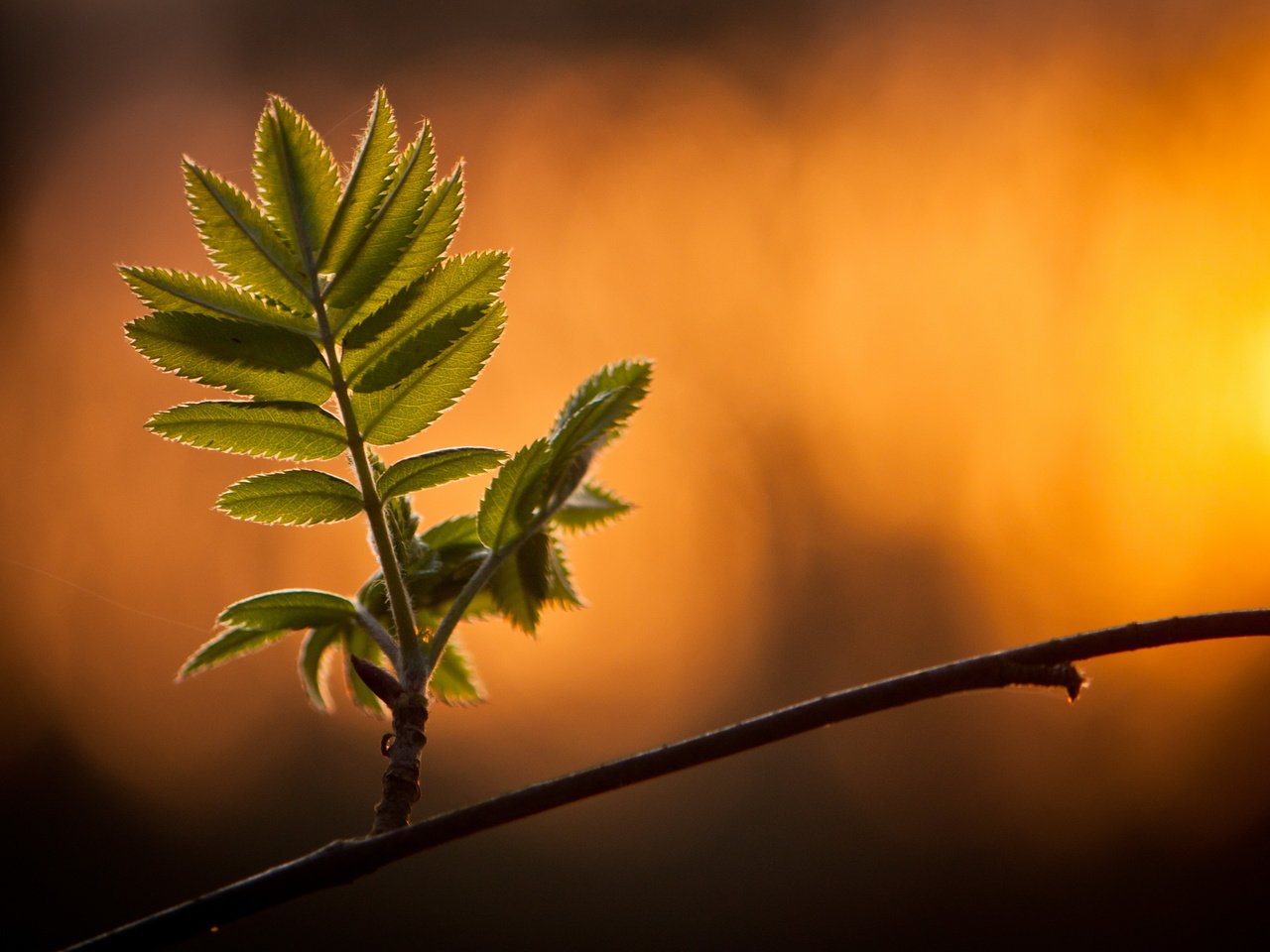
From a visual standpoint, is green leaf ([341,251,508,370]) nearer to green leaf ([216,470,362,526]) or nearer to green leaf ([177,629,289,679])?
green leaf ([216,470,362,526])

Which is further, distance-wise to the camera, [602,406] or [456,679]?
[456,679]

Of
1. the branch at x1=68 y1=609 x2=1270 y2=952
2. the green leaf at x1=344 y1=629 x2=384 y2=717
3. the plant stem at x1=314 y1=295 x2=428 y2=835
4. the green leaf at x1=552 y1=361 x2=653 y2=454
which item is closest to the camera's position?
the branch at x1=68 y1=609 x2=1270 y2=952

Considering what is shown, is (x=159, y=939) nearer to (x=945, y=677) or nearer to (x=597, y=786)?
(x=597, y=786)

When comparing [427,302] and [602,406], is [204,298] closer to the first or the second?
[427,302]

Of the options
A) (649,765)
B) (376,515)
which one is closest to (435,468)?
(376,515)

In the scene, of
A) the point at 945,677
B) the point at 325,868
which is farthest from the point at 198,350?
the point at 945,677

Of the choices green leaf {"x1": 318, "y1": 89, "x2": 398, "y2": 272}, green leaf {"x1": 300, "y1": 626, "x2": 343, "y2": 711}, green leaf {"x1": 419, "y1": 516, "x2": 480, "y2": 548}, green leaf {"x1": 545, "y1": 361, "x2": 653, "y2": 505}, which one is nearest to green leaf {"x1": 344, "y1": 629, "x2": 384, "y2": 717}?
green leaf {"x1": 300, "y1": 626, "x2": 343, "y2": 711}
